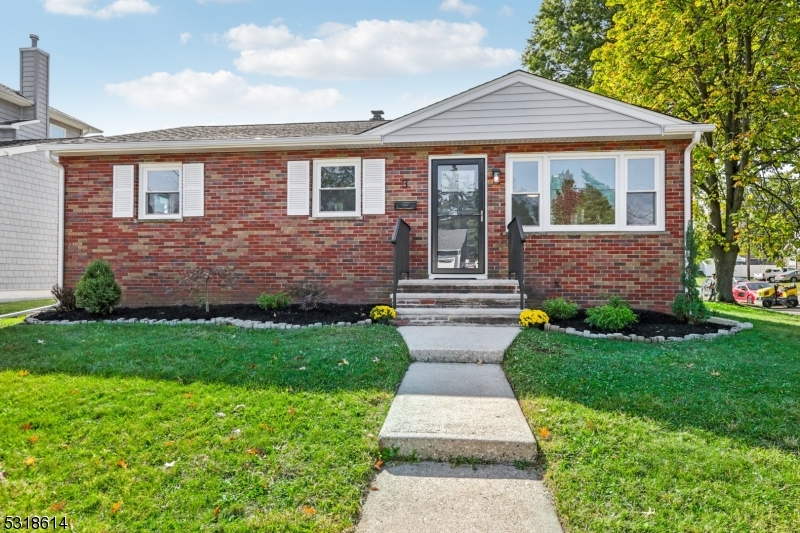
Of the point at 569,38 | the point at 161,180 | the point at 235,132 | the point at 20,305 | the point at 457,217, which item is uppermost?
the point at 569,38

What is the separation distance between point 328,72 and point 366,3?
2045 millimetres

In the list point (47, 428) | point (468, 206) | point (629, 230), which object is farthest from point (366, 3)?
point (47, 428)

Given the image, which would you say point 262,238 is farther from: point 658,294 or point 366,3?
point 658,294

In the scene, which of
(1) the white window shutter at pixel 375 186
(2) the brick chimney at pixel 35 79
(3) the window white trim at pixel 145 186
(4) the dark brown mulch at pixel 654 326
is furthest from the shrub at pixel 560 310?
(2) the brick chimney at pixel 35 79

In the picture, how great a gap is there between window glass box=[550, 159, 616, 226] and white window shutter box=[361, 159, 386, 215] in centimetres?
294

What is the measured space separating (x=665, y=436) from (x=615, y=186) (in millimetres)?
5703

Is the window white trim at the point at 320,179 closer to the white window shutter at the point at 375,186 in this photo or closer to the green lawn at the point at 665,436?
the white window shutter at the point at 375,186

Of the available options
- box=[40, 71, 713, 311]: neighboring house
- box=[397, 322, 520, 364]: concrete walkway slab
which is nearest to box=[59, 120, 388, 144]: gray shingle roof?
box=[40, 71, 713, 311]: neighboring house

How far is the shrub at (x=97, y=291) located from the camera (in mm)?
7457

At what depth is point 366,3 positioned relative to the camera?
10211mm

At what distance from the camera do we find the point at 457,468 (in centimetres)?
281

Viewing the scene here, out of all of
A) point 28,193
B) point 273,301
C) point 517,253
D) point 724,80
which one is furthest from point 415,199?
point 28,193

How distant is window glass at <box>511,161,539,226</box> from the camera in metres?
7.93

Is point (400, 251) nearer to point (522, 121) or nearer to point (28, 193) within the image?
point (522, 121)
